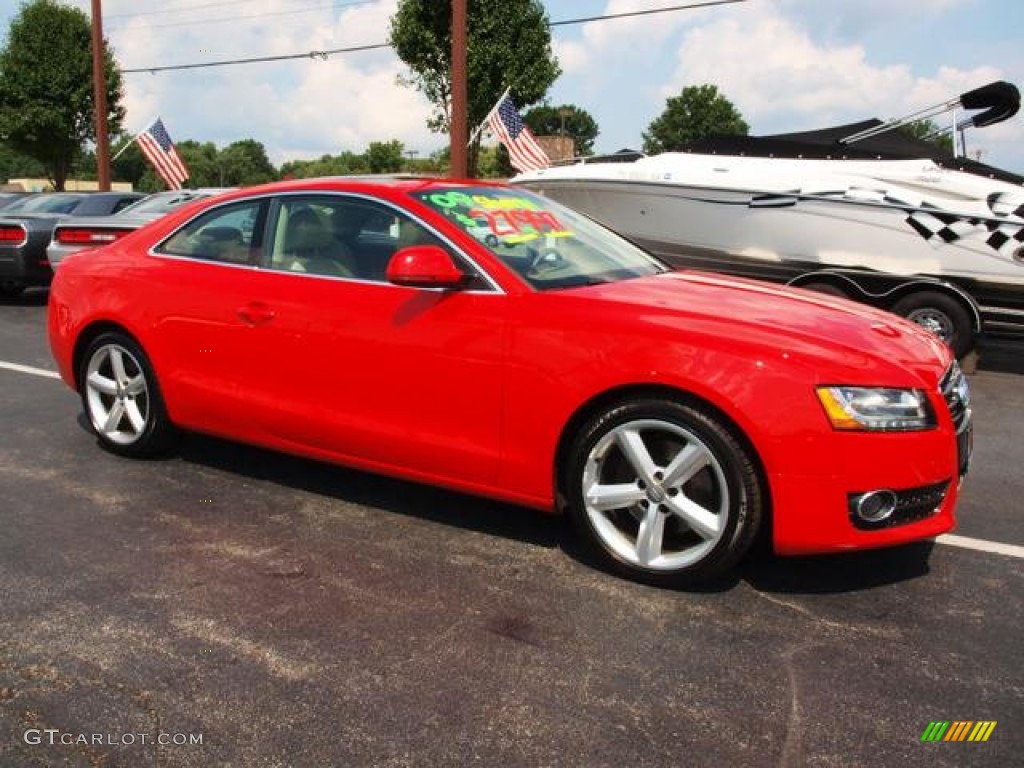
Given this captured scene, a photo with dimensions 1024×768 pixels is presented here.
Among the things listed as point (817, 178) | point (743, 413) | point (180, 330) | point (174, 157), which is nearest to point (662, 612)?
point (743, 413)

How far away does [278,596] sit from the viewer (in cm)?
311

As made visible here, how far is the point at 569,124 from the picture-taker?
11262cm

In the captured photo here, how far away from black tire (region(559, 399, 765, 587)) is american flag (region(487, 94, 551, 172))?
10.9m

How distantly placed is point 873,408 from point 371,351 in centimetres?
190

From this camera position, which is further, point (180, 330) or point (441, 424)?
point (180, 330)

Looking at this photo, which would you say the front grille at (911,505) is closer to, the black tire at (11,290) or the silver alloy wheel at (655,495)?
the silver alloy wheel at (655,495)

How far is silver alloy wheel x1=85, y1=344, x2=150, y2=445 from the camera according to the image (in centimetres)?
449

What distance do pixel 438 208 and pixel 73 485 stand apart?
224cm

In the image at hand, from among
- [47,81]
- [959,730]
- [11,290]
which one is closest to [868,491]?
[959,730]

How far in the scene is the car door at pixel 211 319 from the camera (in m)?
3.97

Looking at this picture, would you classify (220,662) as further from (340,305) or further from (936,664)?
(936,664)

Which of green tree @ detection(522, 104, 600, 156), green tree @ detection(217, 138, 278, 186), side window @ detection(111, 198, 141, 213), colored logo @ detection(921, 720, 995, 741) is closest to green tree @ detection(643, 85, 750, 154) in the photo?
green tree @ detection(522, 104, 600, 156)

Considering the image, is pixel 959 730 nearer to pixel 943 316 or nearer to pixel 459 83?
pixel 943 316

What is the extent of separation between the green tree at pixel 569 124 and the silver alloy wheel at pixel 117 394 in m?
95.6
